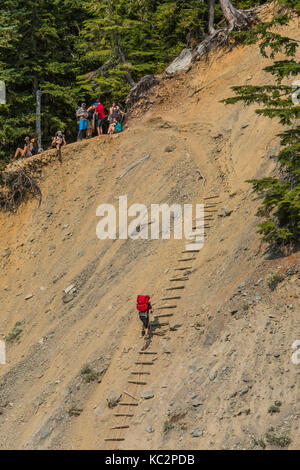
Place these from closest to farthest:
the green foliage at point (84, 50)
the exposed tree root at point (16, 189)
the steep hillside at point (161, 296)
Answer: the steep hillside at point (161, 296) < the exposed tree root at point (16, 189) < the green foliage at point (84, 50)

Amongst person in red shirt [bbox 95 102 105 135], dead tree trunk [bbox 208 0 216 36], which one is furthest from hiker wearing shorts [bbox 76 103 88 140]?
dead tree trunk [bbox 208 0 216 36]

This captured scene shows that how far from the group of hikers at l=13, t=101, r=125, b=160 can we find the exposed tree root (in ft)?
4.33

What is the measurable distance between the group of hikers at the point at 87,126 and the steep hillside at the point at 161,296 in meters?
0.59

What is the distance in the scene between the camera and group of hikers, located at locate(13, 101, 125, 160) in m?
26.7

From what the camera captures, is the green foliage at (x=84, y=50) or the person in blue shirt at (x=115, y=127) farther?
the green foliage at (x=84, y=50)

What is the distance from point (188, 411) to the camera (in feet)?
44.5

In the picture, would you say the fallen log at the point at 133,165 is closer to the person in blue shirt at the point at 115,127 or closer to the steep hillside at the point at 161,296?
the steep hillside at the point at 161,296

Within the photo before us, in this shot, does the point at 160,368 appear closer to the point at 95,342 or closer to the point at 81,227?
the point at 95,342

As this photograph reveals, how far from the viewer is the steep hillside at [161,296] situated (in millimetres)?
13531

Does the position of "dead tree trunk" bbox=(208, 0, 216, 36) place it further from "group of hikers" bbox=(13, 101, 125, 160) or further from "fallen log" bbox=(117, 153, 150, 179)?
"fallen log" bbox=(117, 153, 150, 179)

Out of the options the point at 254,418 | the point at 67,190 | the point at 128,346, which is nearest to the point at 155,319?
the point at 128,346

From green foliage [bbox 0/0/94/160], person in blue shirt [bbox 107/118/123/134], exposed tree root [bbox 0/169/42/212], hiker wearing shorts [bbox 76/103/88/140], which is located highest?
green foliage [bbox 0/0/94/160]

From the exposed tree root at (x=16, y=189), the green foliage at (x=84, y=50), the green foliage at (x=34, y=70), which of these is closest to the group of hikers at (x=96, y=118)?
the green foliage at (x=84, y=50)

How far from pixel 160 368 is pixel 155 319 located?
1.95m
